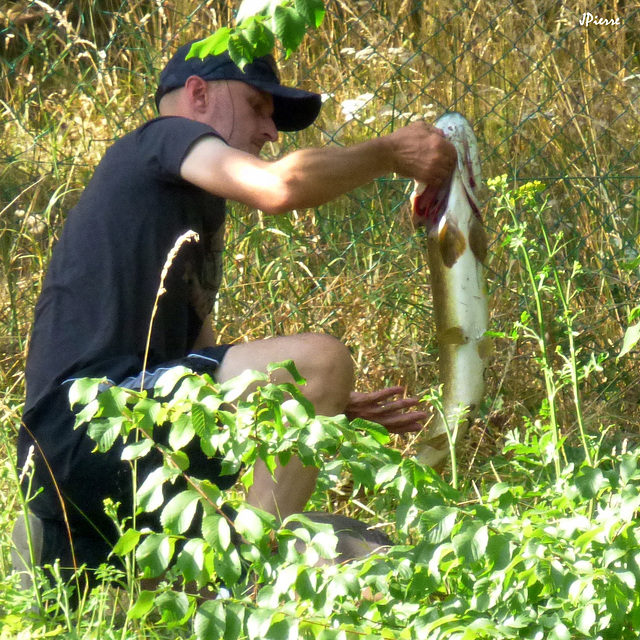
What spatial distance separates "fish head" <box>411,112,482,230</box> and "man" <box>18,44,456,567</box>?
50mm

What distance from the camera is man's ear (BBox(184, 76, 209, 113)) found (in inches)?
109

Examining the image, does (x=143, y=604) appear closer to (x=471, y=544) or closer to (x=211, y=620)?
(x=211, y=620)

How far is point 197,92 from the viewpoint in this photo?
9.19 feet

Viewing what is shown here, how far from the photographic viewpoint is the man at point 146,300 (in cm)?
238

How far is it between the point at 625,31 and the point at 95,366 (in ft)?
13.1

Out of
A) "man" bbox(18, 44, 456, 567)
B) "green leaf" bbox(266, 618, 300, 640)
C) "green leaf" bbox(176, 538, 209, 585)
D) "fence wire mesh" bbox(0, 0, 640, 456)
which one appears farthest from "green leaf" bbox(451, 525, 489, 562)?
"fence wire mesh" bbox(0, 0, 640, 456)

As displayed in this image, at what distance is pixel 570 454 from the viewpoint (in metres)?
3.10

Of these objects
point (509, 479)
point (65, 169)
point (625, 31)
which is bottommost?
point (509, 479)

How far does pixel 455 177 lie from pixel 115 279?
3.08 ft

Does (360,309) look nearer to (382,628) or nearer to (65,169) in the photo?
(65,169)

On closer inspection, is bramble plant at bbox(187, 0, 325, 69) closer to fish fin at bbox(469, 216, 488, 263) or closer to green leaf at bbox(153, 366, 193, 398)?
green leaf at bbox(153, 366, 193, 398)

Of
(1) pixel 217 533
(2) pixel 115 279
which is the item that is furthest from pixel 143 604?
(2) pixel 115 279

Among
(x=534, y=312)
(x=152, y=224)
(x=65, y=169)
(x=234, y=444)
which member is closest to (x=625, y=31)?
(x=534, y=312)

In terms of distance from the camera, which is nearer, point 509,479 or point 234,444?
point 234,444
